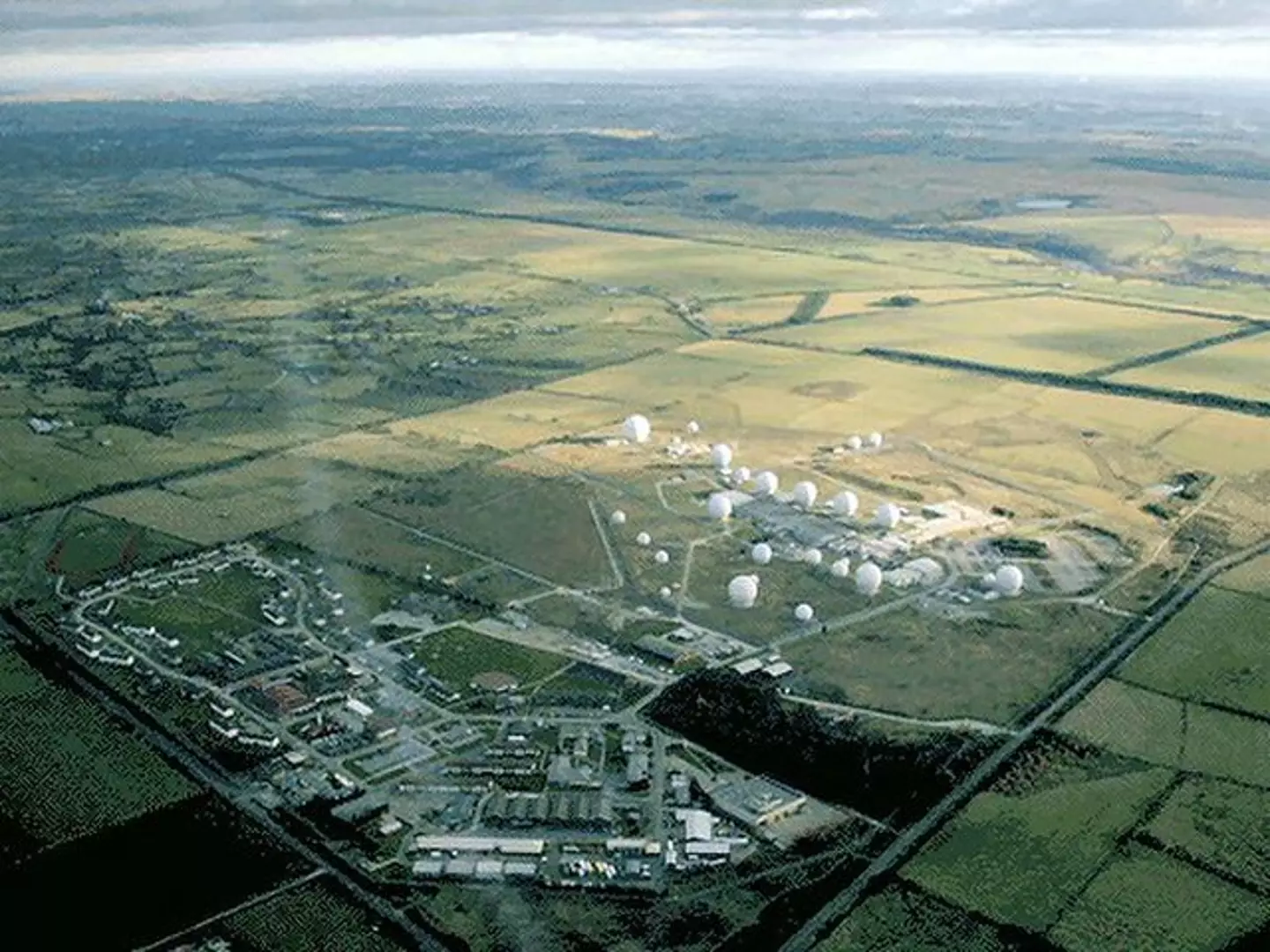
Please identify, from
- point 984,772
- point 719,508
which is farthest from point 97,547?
point 984,772

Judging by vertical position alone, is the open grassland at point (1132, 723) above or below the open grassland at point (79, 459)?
below

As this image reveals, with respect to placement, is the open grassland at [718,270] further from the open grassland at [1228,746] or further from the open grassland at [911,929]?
the open grassland at [911,929]

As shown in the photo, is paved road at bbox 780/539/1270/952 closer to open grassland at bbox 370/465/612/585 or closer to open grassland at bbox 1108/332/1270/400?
open grassland at bbox 370/465/612/585

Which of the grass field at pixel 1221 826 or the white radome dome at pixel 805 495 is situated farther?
the white radome dome at pixel 805 495

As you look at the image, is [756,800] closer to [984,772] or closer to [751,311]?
[984,772]

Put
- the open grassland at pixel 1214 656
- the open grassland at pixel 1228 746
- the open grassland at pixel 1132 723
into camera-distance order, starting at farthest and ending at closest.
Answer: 1. the open grassland at pixel 1214 656
2. the open grassland at pixel 1132 723
3. the open grassland at pixel 1228 746

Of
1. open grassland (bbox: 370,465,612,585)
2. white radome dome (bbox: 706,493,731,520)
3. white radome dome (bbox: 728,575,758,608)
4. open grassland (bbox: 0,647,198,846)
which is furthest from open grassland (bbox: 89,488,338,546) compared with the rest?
white radome dome (bbox: 728,575,758,608)

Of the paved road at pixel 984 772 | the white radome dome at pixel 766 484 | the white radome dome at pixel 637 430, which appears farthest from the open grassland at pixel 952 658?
the white radome dome at pixel 637 430
